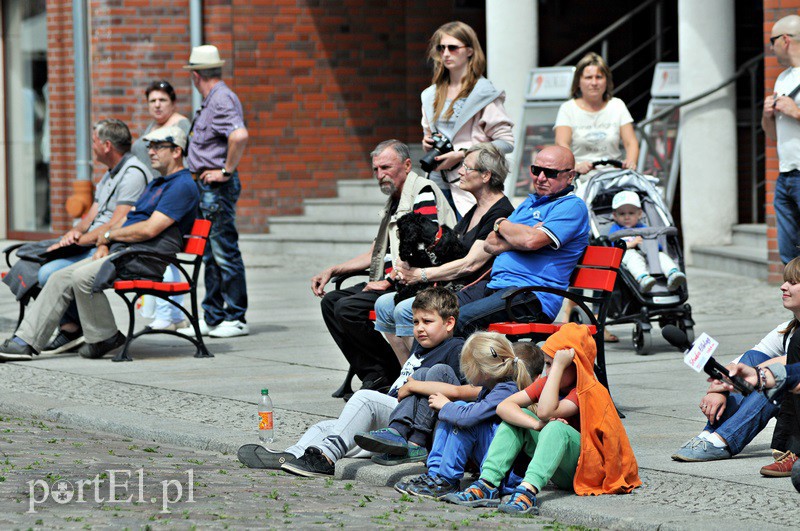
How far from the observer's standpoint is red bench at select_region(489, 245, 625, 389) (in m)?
7.27

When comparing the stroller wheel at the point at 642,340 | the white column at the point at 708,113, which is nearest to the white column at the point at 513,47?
the white column at the point at 708,113

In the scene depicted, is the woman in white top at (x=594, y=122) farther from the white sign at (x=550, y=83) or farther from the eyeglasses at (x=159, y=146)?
the white sign at (x=550, y=83)

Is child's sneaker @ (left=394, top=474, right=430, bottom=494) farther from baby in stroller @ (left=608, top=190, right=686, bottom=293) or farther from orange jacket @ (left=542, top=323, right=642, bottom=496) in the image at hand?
baby in stroller @ (left=608, top=190, right=686, bottom=293)

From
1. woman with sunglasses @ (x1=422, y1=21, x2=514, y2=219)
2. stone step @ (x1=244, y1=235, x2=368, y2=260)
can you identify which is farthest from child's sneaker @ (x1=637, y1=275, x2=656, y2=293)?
stone step @ (x1=244, y1=235, x2=368, y2=260)

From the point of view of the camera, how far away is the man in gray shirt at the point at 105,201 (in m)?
10.5

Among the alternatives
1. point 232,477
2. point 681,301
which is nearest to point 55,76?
point 681,301

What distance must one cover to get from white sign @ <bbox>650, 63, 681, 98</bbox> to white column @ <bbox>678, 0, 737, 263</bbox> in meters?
0.94

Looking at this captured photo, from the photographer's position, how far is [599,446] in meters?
6.05

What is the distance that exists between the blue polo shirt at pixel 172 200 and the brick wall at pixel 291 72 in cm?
769

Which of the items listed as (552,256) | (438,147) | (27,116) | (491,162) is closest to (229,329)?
(438,147)

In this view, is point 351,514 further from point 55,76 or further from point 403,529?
point 55,76

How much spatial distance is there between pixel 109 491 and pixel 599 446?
205cm

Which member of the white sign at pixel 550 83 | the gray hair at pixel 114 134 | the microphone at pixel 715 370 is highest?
the white sign at pixel 550 83

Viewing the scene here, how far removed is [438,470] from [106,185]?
5313 mm
